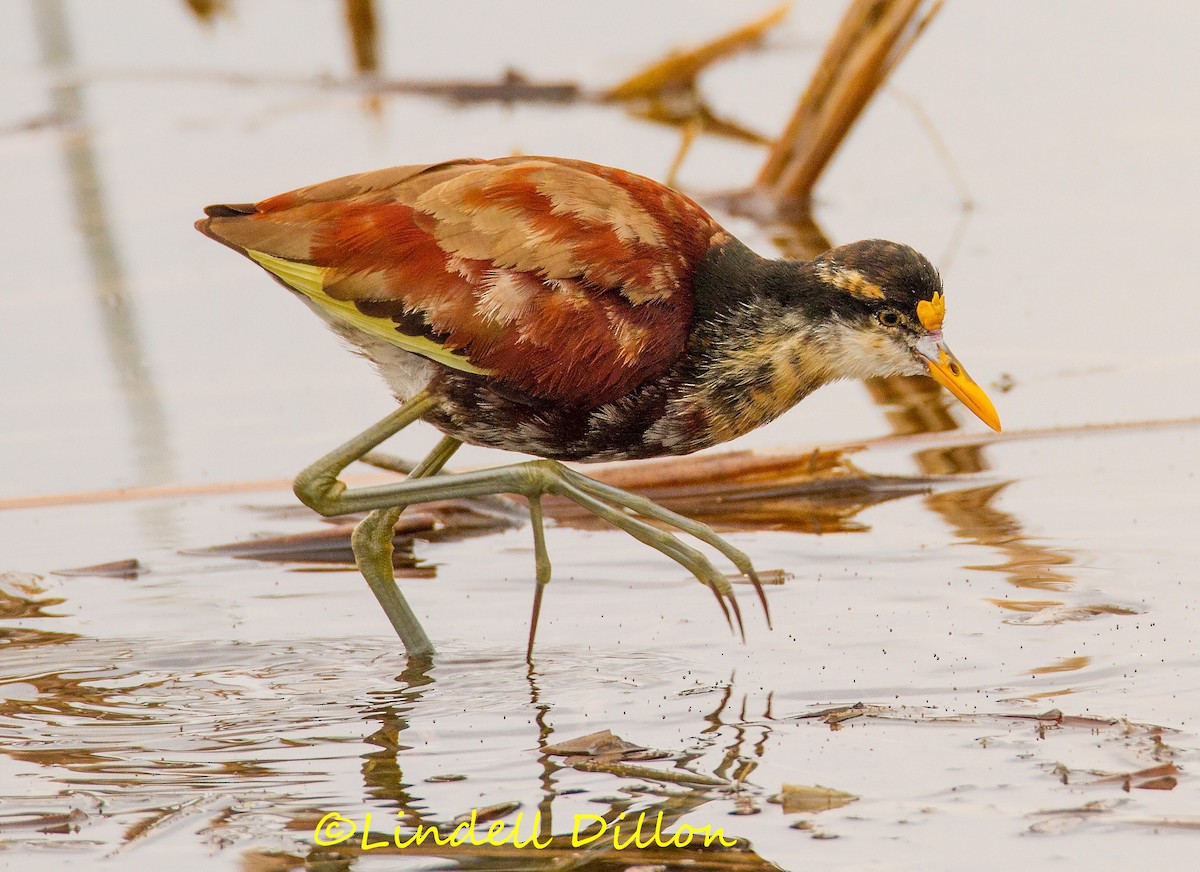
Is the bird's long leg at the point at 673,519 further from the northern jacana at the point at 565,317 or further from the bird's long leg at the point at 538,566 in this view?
the bird's long leg at the point at 538,566

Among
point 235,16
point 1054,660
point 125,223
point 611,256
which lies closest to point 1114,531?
point 1054,660

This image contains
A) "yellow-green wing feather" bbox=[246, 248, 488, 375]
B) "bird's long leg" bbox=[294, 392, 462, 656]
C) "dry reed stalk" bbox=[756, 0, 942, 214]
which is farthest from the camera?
"dry reed stalk" bbox=[756, 0, 942, 214]

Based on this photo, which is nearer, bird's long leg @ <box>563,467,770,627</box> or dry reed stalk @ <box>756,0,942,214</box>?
bird's long leg @ <box>563,467,770,627</box>

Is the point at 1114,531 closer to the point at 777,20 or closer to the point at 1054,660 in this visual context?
the point at 1054,660

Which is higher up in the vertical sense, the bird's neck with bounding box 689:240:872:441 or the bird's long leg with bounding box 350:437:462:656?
the bird's neck with bounding box 689:240:872:441

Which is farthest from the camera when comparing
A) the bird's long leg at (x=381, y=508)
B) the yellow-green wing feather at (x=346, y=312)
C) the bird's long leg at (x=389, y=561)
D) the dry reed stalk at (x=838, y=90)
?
the dry reed stalk at (x=838, y=90)

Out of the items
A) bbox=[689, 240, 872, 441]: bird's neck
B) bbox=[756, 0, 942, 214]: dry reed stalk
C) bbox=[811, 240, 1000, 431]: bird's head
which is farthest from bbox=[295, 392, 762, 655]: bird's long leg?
bbox=[756, 0, 942, 214]: dry reed stalk

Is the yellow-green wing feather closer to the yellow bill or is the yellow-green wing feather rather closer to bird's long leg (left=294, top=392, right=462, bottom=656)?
bird's long leg (left=294, top=392, right=462, bottom=656)

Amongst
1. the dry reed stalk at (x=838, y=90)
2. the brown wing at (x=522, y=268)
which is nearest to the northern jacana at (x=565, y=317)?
the brown wing at (x=522, y=268)
